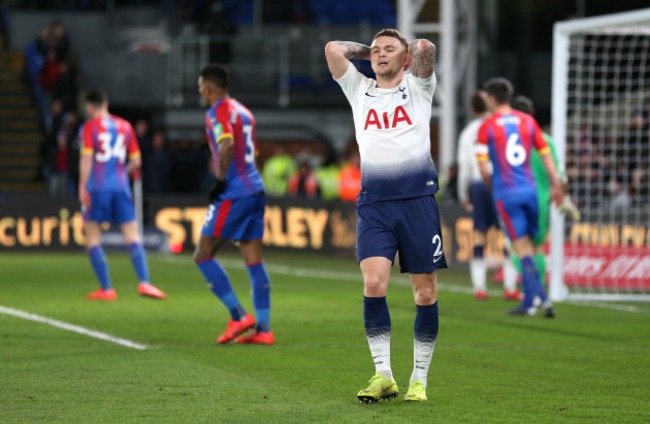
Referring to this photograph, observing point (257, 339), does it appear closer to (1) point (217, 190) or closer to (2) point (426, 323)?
(1) point (217, 190)

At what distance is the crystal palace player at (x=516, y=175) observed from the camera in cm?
1180

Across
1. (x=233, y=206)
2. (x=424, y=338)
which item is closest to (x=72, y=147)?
(x=233, y=206)

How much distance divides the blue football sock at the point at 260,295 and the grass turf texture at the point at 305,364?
266mm

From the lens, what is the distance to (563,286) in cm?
1398

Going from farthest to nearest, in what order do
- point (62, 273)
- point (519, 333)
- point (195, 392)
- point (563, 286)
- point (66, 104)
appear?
point (66, 104) < point (62, 273) < point (563, 286) < point (519, 333) < point (195, 392)

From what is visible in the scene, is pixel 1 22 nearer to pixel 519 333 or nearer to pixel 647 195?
pixel 647 195

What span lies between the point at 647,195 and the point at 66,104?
12535mm

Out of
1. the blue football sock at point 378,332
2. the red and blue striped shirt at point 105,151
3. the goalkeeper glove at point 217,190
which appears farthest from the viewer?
the red and blue striped shirt at point 105,151

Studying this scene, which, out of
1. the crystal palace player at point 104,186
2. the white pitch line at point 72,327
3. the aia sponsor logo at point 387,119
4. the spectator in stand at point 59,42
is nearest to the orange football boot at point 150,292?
the crystal palace player at point 104,186

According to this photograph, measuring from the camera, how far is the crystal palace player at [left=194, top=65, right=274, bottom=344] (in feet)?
31.6

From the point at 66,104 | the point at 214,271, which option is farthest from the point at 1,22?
the point at 214,271

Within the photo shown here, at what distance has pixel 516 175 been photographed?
1191cm

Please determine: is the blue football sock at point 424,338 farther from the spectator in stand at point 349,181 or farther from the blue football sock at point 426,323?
the spectator in stand at point 349,181

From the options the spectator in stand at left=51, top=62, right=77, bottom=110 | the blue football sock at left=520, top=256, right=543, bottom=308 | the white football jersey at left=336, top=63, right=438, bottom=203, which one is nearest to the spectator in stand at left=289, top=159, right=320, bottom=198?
the spectator in stand at left=51, top=62, right=77, bottom=110
